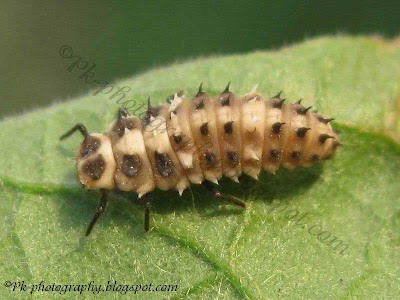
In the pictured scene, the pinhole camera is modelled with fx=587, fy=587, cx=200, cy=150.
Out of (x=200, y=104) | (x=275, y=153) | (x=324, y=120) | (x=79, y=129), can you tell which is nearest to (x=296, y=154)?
(x=275, y=153)

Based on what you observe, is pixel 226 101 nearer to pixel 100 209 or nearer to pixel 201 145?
pixel 201 145

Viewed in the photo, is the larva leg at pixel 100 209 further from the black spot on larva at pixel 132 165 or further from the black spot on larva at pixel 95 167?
the black spot on larva at pixel 132 165

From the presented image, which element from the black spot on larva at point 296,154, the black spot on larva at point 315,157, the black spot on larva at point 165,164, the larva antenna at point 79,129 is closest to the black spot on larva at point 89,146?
the larva antenna at point 79,129

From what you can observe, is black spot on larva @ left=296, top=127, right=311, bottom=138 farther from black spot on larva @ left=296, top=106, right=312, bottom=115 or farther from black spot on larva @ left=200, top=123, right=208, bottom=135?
black spot on larva @ left=200, top=123, right=208, bottom=135

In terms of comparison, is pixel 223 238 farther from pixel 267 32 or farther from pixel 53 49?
pixel 53 49

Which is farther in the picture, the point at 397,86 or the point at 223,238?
the point at 397,86

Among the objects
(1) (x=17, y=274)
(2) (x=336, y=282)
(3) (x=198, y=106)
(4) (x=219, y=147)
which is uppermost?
(3) (x=198, y=106)

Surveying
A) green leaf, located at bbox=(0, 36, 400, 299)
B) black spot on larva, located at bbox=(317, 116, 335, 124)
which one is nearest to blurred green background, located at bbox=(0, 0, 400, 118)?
green leaf, located at bbox=(0, 36, 400, 299)

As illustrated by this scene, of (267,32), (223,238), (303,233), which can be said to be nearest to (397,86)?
(303,233)
